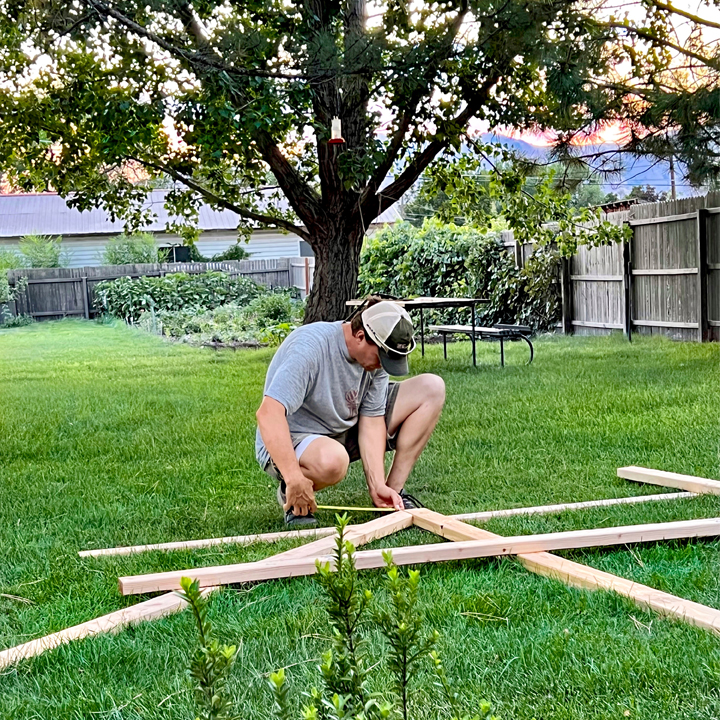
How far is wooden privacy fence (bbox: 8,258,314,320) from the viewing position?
22.0 metres

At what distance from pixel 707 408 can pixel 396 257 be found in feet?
33.2

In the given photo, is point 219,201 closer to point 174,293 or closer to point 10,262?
point 174,293

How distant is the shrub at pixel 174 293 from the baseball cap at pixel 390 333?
1590cm

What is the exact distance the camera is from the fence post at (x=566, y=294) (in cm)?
1404

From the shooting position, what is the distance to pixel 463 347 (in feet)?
41.5

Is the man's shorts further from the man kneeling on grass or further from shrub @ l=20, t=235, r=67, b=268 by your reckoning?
shrub @ l=20, t=235, r=67, b=268

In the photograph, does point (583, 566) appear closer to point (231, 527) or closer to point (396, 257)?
point (231, 527)

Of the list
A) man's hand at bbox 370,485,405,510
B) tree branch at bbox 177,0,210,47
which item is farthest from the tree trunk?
man's hand at bbox 370,485,405,510

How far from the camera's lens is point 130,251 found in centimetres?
2512

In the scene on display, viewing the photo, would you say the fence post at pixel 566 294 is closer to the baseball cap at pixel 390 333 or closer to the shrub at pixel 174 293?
the shrub at pixel 174 293

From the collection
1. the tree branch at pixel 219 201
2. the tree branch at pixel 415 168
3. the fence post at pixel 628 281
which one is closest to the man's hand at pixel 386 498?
the tree branch at pixel 415 168

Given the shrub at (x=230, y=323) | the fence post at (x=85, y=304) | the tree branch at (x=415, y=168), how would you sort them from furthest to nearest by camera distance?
1. the fence post at (x=85, y=304)
2. the shrub at (x=230, y=323)
3. the tree branch at (x=415, y=168)

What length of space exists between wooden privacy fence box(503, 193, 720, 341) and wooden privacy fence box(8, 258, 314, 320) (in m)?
9.12

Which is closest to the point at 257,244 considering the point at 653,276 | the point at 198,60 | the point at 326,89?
the point at 653,276
